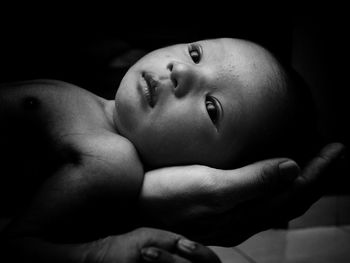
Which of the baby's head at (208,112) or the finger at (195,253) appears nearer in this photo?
the finger at (195,253)

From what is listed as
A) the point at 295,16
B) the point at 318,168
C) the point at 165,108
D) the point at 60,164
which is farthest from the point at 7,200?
the point at 295,16

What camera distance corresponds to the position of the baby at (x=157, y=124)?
0.63 meters

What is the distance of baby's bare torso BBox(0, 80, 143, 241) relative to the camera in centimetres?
56

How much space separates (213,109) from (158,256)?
0.27m

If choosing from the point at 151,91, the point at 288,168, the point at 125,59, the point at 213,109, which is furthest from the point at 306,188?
the point at 125,59

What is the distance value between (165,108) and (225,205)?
0.61 feet

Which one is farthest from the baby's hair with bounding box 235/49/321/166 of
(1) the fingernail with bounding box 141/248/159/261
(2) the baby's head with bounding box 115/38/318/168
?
(1) the fingernail with bounding box 141/248/159/261

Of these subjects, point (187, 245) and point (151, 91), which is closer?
point (187, 245)

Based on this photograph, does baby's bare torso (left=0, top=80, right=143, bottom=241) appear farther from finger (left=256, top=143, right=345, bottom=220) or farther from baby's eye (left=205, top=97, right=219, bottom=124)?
finger (left=256, top=143, right=345, bottom=220)

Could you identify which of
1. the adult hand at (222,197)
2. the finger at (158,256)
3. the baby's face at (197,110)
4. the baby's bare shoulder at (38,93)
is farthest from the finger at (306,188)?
the baby's bare shoulder at (38,93)

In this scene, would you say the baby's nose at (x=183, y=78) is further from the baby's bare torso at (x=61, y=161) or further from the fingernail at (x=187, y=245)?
the fingernail at (x=187, y=245)

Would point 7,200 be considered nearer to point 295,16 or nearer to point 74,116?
point 74,116

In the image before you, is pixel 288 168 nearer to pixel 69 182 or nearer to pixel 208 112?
pixel 208 112

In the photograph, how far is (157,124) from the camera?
2.12ft
